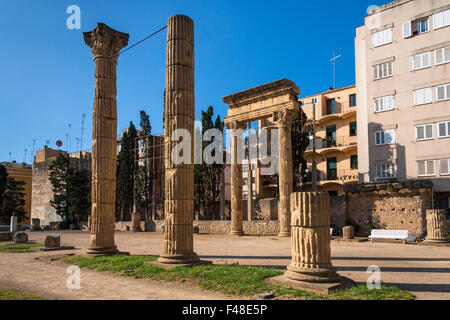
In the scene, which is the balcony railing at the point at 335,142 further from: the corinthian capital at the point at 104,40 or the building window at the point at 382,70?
the corinthian capital at the point at 104,40

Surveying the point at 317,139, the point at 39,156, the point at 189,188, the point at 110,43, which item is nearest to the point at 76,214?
the point at 39,156

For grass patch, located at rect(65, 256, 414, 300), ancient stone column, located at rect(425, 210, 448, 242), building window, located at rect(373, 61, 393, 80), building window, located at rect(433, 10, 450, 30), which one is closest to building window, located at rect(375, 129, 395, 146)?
building window, located at rect(373, 61, 393, 80)

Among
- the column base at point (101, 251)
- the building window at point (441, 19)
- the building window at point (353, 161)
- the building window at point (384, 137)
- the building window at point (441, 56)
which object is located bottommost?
the column base at point (101, 251)

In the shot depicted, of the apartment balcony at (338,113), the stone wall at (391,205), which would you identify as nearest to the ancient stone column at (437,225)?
the stone wall at (391,205)

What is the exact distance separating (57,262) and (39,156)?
1815 inches

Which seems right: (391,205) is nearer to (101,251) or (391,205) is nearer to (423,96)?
(423,96)

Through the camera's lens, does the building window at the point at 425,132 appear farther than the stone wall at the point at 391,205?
Yes

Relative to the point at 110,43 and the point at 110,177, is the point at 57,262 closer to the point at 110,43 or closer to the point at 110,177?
the point at 110,177

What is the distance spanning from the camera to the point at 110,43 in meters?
13.0

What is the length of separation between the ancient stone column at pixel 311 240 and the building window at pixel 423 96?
2015 centimetres

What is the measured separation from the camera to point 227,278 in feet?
24.6

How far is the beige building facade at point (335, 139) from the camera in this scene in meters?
33.7

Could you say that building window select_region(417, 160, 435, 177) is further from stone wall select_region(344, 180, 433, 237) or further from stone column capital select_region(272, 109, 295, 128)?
→ stone column capital select_region(272, 109, 295, 128)

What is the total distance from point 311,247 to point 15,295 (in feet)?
19.4
